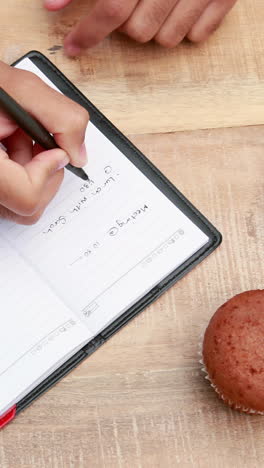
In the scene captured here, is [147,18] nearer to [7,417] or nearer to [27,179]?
[27,179]

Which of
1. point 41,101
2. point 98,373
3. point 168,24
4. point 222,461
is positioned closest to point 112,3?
point 168,24

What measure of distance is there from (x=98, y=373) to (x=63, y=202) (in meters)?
0.20

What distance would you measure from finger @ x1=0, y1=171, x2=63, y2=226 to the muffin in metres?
0.22

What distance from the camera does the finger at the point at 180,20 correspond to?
2.68 feet

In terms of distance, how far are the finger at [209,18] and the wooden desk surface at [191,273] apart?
21 millimetres

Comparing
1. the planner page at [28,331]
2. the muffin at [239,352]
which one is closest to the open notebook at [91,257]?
the planner page at [28,331]

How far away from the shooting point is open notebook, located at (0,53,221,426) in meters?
0.69

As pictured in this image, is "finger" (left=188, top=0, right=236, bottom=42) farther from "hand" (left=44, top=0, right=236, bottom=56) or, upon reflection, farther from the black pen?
the black pen

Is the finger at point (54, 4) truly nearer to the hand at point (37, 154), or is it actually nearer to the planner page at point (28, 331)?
the hand at point (37, 154)

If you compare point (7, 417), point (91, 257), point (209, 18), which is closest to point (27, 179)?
point (91, 257)

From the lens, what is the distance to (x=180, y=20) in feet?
2.68

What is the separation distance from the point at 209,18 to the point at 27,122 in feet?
1.05

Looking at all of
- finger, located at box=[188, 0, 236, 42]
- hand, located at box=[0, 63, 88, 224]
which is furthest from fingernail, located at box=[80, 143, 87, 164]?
finger, located at box=[188, 0, 236, 42]

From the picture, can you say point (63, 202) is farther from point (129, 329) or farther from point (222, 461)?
point (222, 461)
